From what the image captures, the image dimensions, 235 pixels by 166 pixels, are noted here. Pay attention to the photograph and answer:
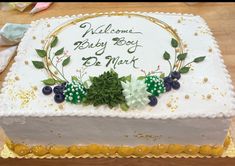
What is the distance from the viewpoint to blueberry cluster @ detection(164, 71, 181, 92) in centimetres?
147

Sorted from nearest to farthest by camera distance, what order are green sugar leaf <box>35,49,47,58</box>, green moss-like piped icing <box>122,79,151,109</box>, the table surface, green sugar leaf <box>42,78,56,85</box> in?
1. green moss-like piped icing <box>122,79,151,109</box>
2. green sugar leaf <box>42,78,56,85</box>
3. green sugar leaf <box>35,49,47,58</box>
4. the table surface

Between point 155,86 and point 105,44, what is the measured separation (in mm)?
342

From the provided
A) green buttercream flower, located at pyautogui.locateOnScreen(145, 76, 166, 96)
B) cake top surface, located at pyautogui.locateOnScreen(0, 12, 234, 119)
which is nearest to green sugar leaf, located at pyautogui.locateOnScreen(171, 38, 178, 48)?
cake top surface, located at pyautogui.locateOnScreen(0, 12, 234, 119)

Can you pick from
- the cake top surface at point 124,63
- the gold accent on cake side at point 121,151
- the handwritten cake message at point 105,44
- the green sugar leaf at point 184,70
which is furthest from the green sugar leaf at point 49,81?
the green sugar leaf at point 184,70

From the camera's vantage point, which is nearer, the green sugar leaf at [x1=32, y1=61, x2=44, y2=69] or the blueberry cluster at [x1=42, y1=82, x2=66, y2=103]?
the blueberry cluster at [x1=42, y1=82, x2=66, y2=103]

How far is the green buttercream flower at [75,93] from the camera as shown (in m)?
1.44

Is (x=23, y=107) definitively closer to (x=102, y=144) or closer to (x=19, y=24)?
(x=102, y=144)

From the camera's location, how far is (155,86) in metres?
1.45

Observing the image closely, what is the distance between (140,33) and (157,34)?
7 centimetres

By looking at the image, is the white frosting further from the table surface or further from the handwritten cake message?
the table surface

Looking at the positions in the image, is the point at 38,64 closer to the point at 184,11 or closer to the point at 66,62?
the point at 66,62

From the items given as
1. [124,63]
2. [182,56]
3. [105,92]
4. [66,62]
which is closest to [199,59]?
[182,56]

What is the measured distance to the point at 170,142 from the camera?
5.00ft

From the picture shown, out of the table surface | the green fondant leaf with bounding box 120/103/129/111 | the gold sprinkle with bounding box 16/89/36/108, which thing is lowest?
the green fondant leaf with bounding box 120/103/129/111
